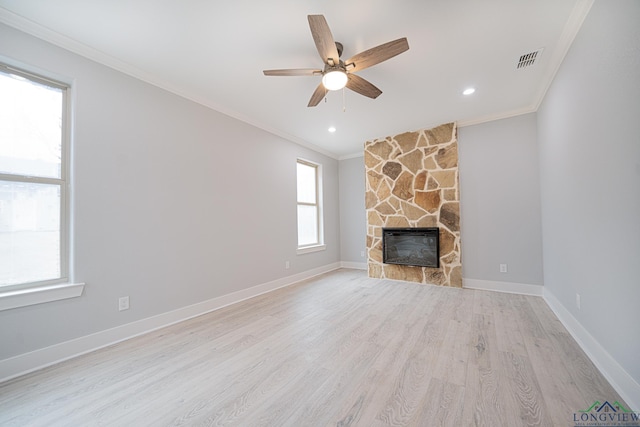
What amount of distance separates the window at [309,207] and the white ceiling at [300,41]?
1875mm

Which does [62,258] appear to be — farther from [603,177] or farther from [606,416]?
[603,177]

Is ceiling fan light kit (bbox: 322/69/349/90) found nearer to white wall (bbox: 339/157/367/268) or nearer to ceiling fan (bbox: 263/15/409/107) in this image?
ceiling fan (bbox: 263/15/409/107)

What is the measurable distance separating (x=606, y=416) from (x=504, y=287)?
259cm

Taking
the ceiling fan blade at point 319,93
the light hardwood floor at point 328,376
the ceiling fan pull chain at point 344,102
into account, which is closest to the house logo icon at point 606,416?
the light hardwood floor at point 328,376

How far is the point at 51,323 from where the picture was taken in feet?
6.44

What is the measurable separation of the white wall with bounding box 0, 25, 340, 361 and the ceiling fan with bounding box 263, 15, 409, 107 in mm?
1460

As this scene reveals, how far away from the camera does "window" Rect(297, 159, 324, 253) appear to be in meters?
4.87

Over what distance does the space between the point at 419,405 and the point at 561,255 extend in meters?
2.40

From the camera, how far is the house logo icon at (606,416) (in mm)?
1305

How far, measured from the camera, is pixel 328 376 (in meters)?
1.75

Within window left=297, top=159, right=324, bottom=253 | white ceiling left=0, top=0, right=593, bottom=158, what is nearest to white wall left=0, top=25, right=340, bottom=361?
white ceiling left=0, top=0, right=593, bottom=158

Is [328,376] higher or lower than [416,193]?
lower

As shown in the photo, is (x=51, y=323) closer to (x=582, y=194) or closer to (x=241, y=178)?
(x=241, y=178)

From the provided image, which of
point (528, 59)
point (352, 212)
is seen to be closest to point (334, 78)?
point (528, 59)
